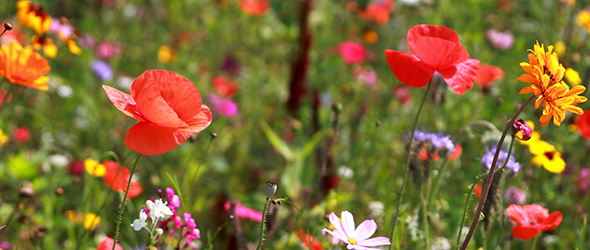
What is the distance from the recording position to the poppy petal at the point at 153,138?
689 millimetres

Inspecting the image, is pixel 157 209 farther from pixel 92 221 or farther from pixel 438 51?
pixel 438 51

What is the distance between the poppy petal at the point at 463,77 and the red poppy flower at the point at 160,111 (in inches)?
14.0

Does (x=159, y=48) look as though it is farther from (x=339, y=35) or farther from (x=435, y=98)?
(x=435, y=98)

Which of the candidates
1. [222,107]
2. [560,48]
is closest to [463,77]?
[222,107]

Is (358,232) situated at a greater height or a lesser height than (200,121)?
lesser

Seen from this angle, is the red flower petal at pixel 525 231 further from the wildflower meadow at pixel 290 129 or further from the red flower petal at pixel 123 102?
the red flower petal at pixel 123 102

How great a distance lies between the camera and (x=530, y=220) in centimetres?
93

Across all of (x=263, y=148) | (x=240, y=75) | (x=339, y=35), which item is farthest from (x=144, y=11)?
(x=263, y=148)

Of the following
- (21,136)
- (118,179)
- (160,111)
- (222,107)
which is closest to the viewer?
(160,111)

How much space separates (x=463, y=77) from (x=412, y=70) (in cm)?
9

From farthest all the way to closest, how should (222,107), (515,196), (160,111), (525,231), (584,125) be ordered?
(222,107) < (584,125) < (515,196) < (525,231) < (160,111)

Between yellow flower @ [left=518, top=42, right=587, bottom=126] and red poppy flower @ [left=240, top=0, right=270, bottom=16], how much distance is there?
1841 millimetres

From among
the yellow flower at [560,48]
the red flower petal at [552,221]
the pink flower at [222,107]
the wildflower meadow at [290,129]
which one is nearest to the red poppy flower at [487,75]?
the wildflower meadow at [290,129]

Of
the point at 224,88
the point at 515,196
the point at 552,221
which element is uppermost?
the point at 552,221
